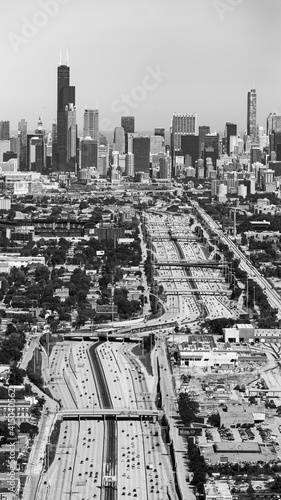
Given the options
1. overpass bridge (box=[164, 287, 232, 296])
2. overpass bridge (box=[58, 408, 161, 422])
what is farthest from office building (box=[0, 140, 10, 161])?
overpass bridge (box=[58, 408, 161, 422])

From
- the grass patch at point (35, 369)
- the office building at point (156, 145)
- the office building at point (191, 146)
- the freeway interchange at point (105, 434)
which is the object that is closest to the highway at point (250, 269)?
the freeway interchange at point (105, 434)

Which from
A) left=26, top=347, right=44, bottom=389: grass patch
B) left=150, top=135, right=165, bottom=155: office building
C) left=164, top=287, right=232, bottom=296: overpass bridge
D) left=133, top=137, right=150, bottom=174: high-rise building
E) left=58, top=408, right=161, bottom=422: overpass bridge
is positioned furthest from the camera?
left=150, top=135, right=165, bottom=155: office building

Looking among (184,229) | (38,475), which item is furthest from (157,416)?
(184,229)

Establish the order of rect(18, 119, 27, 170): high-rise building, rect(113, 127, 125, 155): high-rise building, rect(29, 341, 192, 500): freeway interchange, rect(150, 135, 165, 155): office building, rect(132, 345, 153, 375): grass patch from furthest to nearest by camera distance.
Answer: rect(150, 135, 165, 155): office building < rect(113, 127, 125, 155): high-rise building < rect(18, 119, 27, 170): high-rise building < rect(132, 345, 153, 375): grass patch < rect(29, 341, 192, 500): freeway interchange

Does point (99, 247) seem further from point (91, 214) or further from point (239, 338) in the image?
point (239, 338)

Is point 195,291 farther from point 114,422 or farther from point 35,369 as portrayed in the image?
point 114,422
